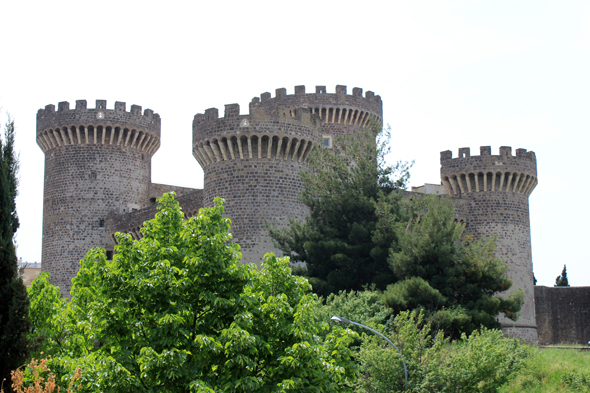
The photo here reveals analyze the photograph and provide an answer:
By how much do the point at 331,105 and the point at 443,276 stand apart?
44.9 feet

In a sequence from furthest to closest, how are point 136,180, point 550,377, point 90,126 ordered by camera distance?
point 136,180, point 90,126, point 550,377

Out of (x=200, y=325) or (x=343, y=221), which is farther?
(x=343, y=221)

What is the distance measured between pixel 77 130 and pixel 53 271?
729 centimetres

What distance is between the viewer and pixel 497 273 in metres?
27.5

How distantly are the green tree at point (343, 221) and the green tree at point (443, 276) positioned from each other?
3.06ft

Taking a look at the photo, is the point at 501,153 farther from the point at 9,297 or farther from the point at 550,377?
the point at 9,297

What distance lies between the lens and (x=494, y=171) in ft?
120

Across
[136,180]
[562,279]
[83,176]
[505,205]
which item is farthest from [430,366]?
[562,279]

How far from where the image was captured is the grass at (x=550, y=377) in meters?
21.7

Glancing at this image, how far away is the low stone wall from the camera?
4103 cm

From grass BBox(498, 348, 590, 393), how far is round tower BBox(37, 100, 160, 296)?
2248 cm

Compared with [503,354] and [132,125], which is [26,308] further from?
[132,125]

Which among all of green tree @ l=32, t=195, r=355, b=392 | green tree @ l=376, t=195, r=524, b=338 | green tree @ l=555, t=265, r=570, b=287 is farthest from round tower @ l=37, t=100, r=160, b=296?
green tree @ l=555, t=265, r=570, b=287

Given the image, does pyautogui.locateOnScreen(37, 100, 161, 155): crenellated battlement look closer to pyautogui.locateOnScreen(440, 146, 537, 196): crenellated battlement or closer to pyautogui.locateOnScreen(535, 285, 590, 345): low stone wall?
pyautogui.locateOnScreen(440, 146, 537, 196): crenellated battlement
